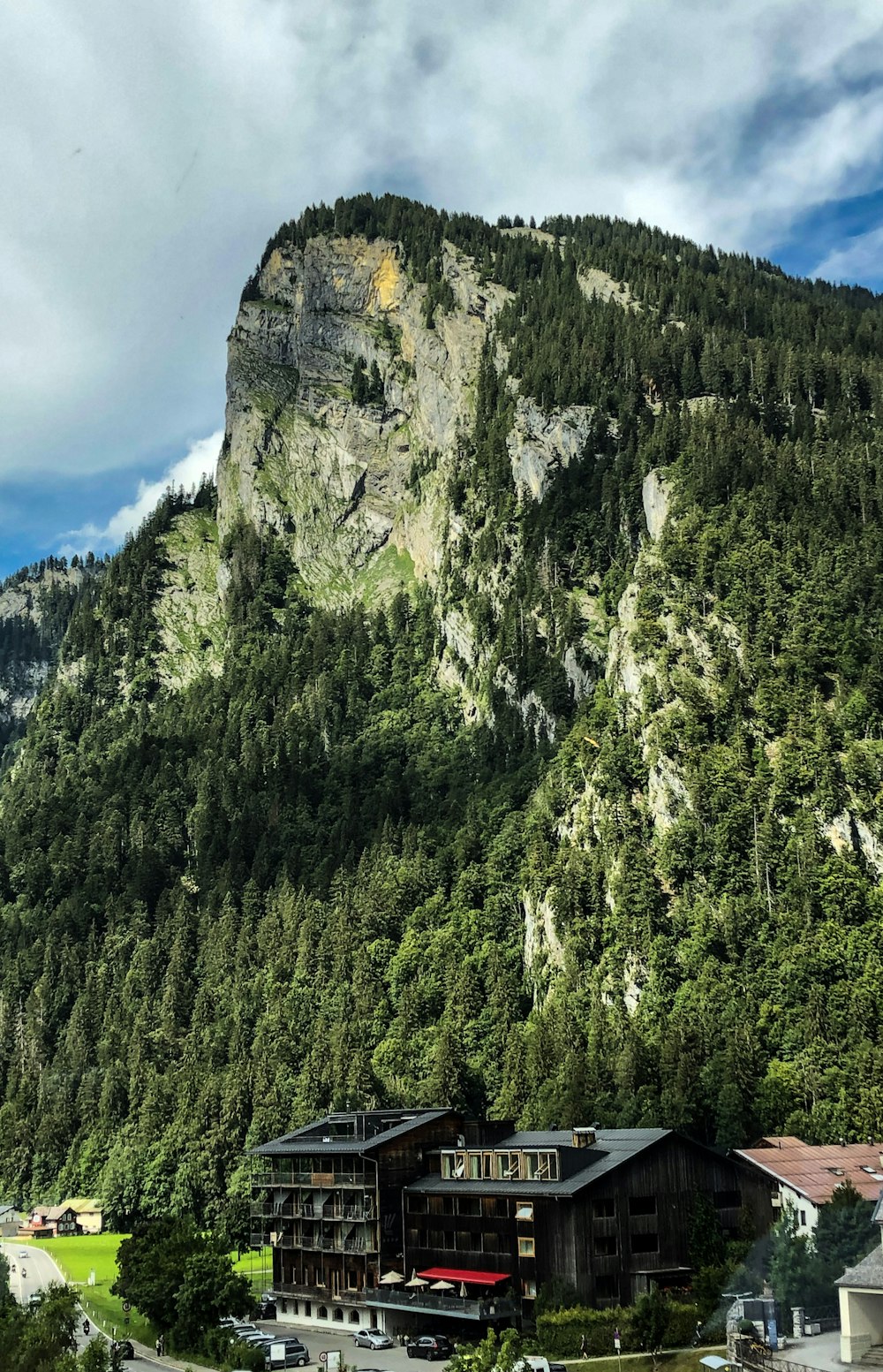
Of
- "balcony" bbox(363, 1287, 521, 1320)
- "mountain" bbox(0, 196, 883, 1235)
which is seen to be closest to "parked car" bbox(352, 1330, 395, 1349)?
"balcony" bbox(363, 1287, 521, 1320)

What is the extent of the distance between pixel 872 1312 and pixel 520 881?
106864 millimetres

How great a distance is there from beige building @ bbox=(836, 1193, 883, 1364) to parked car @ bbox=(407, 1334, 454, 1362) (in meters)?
24.7

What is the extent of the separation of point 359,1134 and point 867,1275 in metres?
45.6

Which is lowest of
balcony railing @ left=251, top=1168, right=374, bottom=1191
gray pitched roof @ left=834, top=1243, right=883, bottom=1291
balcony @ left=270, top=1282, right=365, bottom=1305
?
balcony @ left=270, top=1282, right=365, bottom=1305

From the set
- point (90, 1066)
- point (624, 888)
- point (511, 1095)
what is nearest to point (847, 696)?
point (624, 888)

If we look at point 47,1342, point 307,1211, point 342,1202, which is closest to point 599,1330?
point 342,1202

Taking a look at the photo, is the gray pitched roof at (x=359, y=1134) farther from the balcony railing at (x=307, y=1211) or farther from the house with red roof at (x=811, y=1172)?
the house with red roof at (x=811, y=1172)

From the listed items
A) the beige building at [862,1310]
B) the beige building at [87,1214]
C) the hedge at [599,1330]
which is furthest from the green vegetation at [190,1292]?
the beige building at [87,1214]

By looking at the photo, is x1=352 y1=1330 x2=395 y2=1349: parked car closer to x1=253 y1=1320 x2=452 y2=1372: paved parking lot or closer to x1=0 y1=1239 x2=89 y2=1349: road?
x1=253 y1=1320 x2=452 y2=1372: paved parking lot

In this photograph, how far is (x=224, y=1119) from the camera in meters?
149

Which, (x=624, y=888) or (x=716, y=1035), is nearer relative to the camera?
(x=716, y=1035)

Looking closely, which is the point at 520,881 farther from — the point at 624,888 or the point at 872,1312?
the point at 872,1312

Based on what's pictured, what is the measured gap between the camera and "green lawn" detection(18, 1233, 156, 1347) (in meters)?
92.9

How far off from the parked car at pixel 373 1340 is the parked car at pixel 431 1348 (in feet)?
13.7
